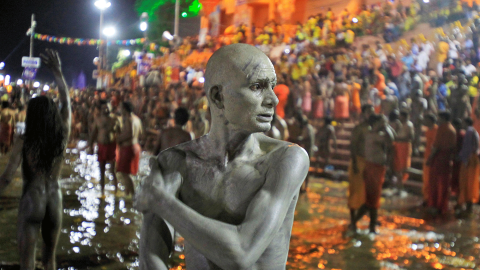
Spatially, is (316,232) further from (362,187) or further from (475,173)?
(475,173)

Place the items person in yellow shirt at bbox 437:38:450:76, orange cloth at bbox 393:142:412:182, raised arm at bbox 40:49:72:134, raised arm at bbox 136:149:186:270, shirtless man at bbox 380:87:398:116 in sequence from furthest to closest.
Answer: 1. person in yellow shirt at bbox 437:38:450:76
2. shirtless man at bbox 380:87:398:116
3. orange cloth at bbox 393:142:412:182
4. raised arm at bbox 40:49:72:134
5. raised arm at bbox 136:149:186:270

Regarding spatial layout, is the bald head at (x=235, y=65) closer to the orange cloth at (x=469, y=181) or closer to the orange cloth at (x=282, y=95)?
the orange cloth at (x=469, y=181)

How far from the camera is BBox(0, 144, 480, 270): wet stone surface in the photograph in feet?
18.6

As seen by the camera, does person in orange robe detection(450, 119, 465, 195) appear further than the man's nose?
Yes


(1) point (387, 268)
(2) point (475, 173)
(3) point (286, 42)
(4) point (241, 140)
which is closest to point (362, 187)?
(1) point (387, 268)

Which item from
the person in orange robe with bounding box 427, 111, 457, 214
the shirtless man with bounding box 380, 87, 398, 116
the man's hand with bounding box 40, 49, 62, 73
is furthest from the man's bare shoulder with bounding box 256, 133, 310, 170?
the shirtless man with bounding box 380, 87, 398, 116

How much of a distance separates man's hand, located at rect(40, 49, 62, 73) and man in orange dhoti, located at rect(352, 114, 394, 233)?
4.97m

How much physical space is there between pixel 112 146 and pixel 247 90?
27.5 ft

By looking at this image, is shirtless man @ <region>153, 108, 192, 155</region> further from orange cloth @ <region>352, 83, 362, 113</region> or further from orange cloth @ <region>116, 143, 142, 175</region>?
orange cloth @ <region>352, 83, 362, 113</region>

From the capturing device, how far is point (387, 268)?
18.6 ft

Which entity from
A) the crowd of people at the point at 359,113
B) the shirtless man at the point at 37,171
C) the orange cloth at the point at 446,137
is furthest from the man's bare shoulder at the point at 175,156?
the orange cloth at the point at 446,137

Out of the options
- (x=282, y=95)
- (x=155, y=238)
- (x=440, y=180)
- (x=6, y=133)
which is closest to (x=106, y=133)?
(x=282, y=95)

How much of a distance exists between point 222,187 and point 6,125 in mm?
15121

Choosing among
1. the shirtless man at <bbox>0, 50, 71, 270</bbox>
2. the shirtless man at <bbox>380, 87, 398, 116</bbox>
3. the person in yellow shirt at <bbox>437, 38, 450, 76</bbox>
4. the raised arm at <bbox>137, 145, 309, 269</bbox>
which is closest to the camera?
the raised arm at <bbox>137, 145, 309, 269</bbox>
